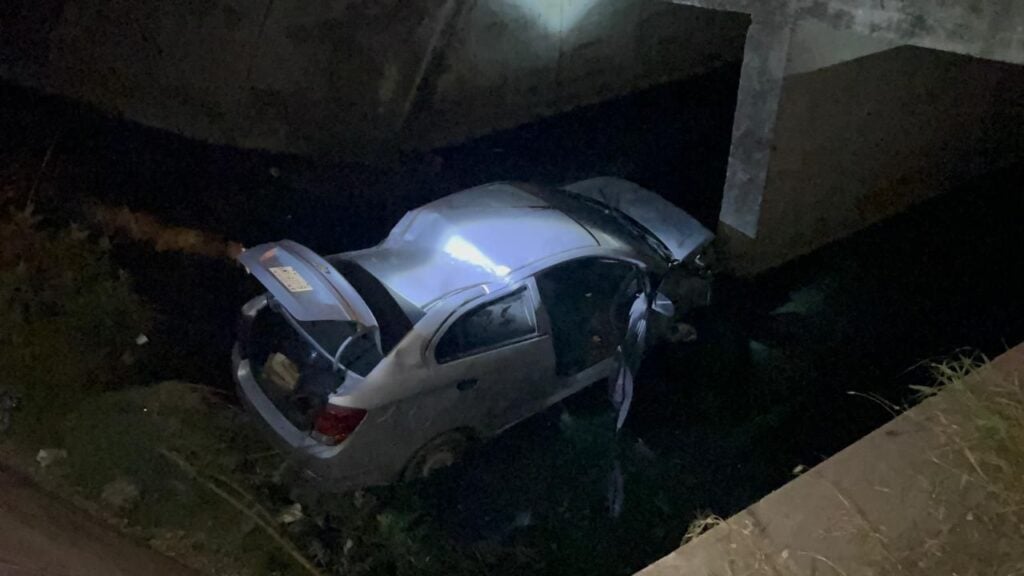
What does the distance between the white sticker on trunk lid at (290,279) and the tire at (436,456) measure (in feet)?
4.31

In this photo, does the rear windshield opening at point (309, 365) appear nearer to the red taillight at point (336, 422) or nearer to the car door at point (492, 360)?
the red taillight at point (336, 422)

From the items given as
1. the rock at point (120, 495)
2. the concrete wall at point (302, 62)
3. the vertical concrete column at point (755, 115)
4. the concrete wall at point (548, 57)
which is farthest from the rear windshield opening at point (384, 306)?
the concrete wall at point (548, 57)

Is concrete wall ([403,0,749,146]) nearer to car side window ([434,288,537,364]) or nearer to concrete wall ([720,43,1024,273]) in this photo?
concrete wall ([720,43,1024,273])

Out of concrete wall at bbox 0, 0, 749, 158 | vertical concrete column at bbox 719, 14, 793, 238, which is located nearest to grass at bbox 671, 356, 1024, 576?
vertical concrete column at bbox 719, 14, 793, 238

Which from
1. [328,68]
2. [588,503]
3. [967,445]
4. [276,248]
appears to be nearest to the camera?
[967,445]

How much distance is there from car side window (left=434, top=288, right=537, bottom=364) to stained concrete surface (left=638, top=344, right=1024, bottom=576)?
232cm

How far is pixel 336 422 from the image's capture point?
4660 millimetres

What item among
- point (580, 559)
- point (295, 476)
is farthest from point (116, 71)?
point (580, 559)

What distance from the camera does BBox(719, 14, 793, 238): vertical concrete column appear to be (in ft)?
22.3

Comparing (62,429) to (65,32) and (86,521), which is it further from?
(65,32)

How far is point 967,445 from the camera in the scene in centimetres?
322

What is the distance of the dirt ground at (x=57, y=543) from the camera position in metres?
3.62

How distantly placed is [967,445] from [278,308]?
3.80 metres

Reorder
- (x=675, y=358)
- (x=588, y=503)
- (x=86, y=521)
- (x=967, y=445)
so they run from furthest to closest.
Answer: (x=675, y=358), (x=588, y=503), (x=86, y=521), (x=967, y=445)
